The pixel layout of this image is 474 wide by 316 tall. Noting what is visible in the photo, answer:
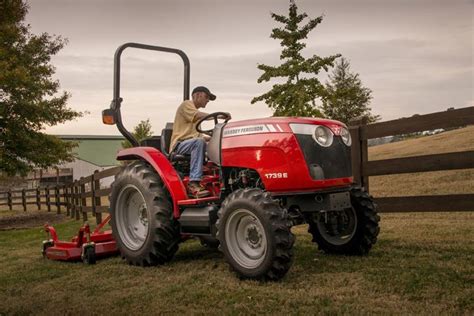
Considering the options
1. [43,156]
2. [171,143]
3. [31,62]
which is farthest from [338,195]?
[31,62]

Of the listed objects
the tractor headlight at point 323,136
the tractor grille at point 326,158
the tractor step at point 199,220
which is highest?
the tractor headlight at point 323,136

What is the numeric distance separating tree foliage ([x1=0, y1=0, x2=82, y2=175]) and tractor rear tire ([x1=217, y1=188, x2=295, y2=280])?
12.3 metres

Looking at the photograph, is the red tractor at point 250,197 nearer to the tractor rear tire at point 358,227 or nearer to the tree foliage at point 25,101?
the tractor rear tire at point 358,227

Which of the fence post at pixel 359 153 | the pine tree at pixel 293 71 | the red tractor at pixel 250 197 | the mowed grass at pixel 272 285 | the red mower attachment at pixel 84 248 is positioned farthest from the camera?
the pine tree at pixel 293 71

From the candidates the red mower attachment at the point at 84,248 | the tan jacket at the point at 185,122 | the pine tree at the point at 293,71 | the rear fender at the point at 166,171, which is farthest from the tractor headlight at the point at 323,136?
the pine tree at the point at 293,71

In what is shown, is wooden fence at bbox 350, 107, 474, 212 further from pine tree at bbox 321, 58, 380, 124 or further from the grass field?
pine tree at bbox 321, 58, 380, 124

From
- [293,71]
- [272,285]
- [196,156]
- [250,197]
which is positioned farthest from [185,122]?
[293,71]

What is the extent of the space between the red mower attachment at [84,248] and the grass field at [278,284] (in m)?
0.12

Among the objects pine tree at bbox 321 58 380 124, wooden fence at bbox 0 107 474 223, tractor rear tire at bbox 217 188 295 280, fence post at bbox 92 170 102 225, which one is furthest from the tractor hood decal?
pine tree at bbox 321 58 380 124

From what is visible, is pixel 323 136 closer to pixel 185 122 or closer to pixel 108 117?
pixel 185 122

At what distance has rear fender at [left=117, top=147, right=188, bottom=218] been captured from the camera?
18.3 feet

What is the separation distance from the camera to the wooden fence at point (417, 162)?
21.5 ft

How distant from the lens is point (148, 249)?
5691 millimetres

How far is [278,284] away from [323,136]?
151cm
